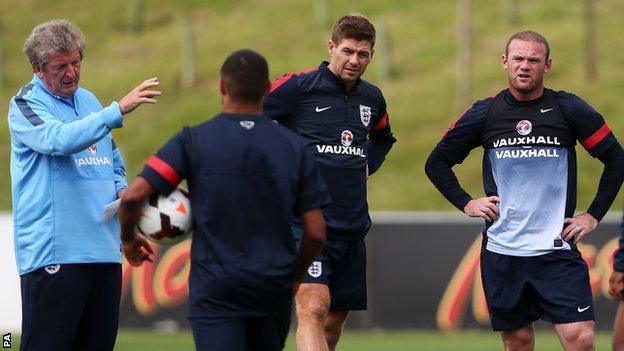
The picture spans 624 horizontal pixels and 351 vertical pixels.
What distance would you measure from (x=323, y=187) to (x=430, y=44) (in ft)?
106

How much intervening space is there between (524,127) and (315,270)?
1.60 m

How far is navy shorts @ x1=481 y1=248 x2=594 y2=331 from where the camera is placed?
8.66 metres

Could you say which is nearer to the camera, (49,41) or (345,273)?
(49,41)

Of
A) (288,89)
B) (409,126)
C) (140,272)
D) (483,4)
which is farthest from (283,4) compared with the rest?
(288,89)

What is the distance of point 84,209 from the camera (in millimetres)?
7812

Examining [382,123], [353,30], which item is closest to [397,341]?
[382,123]

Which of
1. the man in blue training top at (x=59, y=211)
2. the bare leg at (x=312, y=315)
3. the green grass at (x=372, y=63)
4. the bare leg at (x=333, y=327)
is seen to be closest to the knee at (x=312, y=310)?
the bare leg at (x=312, y=315)

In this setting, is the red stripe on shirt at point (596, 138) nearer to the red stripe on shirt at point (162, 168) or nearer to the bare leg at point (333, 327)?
the bare leg at point (333, 327)

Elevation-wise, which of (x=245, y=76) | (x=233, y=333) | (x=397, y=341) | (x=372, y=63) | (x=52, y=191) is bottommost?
(x=397, y=341)

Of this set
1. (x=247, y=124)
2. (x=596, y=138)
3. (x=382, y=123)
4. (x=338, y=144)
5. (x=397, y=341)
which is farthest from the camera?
(x=397, y=341)

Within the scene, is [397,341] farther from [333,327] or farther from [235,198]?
[235,198]

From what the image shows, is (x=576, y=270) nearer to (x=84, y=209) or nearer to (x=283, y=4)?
(x=84, y=209)

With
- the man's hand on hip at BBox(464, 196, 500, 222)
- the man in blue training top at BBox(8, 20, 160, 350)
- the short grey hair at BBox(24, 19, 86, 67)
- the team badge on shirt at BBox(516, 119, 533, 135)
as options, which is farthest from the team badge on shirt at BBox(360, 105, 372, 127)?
the short grey hair at BBox(24, 19, 86, 67)

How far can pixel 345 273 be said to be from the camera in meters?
9.15
